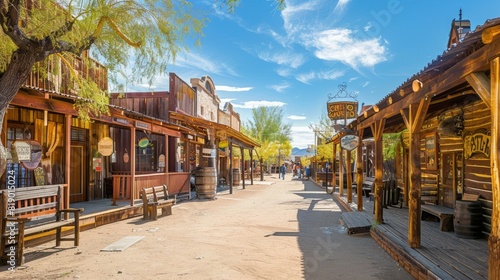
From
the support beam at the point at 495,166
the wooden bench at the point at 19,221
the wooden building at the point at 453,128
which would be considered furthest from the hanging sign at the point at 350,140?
the support beam at the point at 495,166

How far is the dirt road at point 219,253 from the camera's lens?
18.7 ft

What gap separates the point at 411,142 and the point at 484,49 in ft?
9.23

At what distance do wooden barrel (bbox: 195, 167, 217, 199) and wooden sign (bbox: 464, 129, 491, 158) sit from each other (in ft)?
32.3

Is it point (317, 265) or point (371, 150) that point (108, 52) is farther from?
point (371, 150)

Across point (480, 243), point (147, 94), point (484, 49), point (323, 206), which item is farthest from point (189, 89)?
point (484, 49)

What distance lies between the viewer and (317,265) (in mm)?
6242

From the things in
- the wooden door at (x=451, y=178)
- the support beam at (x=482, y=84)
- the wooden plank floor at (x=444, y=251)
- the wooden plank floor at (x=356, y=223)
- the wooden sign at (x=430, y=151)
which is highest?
the support beam at (x=482, y=84)

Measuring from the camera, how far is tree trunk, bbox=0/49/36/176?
6016 mm

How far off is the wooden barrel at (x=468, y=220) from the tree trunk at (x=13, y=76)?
781 centimetres

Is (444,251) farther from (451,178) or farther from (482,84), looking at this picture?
(451,178)

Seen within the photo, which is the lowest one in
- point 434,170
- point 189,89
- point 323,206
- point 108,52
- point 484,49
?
point 323,206

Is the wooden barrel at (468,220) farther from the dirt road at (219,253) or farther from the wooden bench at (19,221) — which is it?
the wooden bench at (19,221)

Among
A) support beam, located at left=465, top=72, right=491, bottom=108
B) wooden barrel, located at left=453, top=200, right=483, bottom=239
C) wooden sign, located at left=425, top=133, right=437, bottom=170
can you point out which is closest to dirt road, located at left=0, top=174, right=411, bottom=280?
wooden barrel, located at left=453, top=200, right=483, bottom=239

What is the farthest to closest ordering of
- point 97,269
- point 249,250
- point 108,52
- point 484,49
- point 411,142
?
point 108,52 < point 249,250 < point 411,142 < point 97,269 < point 484,49
